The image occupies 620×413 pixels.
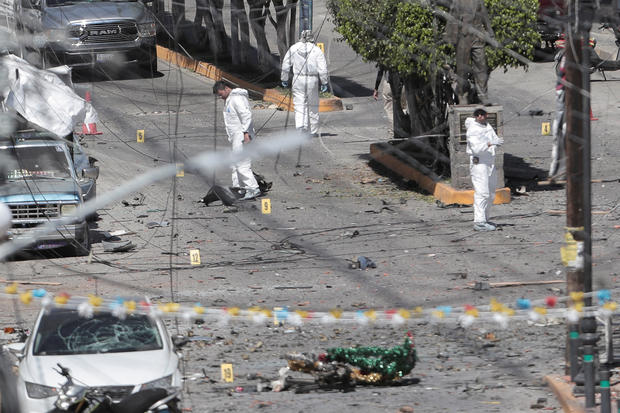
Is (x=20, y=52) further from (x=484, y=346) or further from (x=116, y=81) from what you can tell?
(x=484, y=346)

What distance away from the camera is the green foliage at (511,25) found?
1519 centimetres

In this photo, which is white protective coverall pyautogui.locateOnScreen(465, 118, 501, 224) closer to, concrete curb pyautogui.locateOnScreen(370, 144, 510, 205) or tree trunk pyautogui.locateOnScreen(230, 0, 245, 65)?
concrete curb pyautogui.locateOnScreen(370, 144, 510, 205)

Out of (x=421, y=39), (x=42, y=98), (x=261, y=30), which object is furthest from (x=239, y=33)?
(x=421, y=39)

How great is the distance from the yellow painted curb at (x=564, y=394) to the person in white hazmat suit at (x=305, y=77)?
521 centimetres

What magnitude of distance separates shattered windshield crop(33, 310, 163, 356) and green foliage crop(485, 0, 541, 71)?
7.58 meters

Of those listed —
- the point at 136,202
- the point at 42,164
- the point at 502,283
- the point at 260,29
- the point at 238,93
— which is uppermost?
the point at 260,29

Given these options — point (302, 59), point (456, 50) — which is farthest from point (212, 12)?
point (456, 50)

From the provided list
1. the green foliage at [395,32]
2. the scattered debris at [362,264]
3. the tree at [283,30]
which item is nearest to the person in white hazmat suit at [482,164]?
the green foliage at [395,32]

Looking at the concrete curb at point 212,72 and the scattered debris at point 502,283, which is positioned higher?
the concrete curb at point 212,72

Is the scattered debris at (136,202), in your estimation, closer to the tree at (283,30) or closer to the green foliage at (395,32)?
the tree at (283,30)

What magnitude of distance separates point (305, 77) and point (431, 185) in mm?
2722

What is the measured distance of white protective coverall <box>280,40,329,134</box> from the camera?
1420cm

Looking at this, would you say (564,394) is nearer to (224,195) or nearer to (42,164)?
(224,195)

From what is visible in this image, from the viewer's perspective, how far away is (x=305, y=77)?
51.5 feet
